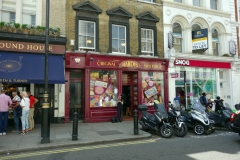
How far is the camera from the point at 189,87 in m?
16.0

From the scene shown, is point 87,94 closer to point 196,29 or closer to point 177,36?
point 177,36

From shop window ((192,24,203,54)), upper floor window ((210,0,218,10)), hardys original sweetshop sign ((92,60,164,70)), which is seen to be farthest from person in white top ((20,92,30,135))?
upper floor window ((210,0,218,10))

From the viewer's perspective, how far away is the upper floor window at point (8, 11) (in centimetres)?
1175

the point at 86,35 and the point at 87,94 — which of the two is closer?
the point at 87,94

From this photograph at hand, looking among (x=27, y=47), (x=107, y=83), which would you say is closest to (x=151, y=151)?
(x=107, y=83)

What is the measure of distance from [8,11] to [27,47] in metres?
2.59

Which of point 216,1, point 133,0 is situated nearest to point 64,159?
point 133,0

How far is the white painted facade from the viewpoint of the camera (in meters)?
15.4

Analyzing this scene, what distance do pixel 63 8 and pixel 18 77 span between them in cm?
506

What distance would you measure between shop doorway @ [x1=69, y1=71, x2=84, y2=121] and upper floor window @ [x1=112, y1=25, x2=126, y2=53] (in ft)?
9.63

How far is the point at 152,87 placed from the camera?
48.0 feet

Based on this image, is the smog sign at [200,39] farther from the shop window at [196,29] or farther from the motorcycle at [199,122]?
the motorcycle at [199,122]

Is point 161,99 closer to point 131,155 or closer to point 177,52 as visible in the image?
point 177,52

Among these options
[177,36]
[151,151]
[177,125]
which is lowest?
[151,151]
